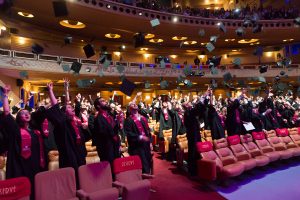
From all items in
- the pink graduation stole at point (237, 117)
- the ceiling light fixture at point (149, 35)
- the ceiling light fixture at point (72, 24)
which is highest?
the ceiling light fixture at point (149, 35)

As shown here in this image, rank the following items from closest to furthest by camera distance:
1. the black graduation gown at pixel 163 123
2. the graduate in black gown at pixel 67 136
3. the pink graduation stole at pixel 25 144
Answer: the pink graduation stole at pixel 25 144
the graduate in black gown at pixel 67 136
the black graduation gown at pixel 163 123

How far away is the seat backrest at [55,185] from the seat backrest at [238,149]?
360 centimetres

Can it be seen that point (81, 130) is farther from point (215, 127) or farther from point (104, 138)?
point (215, 127)

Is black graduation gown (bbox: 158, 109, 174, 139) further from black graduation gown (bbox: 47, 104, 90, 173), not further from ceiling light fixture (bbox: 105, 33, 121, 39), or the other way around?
ceiling light fixture (bbox: 105, 33, 121, 39)

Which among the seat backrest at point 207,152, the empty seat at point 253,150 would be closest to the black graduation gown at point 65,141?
the seat backrest at point 207,152

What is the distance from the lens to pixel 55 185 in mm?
3295

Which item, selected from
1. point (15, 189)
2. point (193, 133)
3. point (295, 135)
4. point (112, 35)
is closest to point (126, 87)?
point (193, 133)

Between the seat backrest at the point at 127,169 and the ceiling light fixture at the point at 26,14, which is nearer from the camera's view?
the seat backrest at the point at 127,169

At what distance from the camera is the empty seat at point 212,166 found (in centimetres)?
490

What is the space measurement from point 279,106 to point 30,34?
15.2 meters

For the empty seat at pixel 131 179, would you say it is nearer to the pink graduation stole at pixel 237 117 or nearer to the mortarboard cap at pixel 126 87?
the mortarboard cap at pixel 126 87

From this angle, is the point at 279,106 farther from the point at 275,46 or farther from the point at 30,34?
the point at 275,46

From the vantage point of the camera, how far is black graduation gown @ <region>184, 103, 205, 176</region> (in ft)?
18.4

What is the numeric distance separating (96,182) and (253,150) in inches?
154
